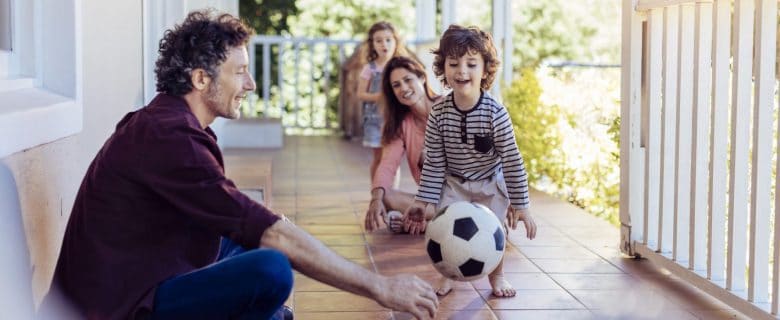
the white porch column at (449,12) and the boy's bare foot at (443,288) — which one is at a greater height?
the white porch column at (449,12)

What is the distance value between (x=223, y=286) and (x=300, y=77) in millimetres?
12039

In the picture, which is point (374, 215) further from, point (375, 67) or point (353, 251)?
point (375, 67)

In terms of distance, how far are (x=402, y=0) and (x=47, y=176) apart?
17.2 meters

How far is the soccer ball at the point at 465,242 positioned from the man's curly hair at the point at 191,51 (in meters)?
1.08

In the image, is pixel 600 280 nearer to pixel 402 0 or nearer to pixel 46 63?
pixel 46 63

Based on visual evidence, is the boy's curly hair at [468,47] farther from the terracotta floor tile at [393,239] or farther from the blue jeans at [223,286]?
the blue jeans at [223,286]

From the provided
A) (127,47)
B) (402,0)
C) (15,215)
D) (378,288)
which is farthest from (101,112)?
(402,0)

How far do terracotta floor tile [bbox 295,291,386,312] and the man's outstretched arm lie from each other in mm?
1186

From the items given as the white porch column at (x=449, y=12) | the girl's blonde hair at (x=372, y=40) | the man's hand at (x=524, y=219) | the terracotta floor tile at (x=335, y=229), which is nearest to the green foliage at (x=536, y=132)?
the girl's blonde hair at (x=372, y=40)

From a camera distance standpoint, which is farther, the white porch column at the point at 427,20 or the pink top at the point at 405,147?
the white porch column at the point at 427,20

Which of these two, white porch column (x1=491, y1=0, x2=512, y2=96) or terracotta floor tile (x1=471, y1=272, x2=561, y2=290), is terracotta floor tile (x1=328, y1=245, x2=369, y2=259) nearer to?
terracotta floor tile (x1=471, y1=272, x2=561, y2=290)

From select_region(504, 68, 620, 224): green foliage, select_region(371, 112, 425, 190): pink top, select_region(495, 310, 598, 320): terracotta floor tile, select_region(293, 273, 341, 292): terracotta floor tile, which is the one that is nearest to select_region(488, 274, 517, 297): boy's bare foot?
select_region(495, 310, 598, 320): terracotta floor tile

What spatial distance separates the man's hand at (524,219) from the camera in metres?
4.05

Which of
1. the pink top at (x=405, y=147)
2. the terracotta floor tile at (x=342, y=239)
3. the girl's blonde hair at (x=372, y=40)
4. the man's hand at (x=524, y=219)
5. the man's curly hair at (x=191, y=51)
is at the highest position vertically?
the girl's blonde hair at (x=372, y=40)
